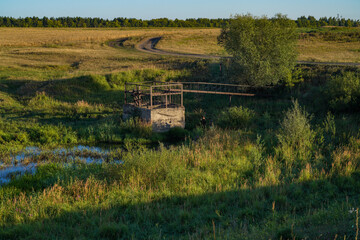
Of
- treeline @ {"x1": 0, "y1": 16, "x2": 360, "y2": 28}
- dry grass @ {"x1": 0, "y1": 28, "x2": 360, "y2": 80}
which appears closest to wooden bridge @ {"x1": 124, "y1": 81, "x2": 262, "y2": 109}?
dry grass @ {"x1": 0, "y1": 28, "x2": 360, "y2": 80}

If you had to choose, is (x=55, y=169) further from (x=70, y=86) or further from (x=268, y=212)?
(x=70, y=86)

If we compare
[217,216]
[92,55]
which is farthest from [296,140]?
[92,55]

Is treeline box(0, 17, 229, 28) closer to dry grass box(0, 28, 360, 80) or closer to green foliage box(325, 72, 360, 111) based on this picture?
dry grass box(0, 28, 360, 80)

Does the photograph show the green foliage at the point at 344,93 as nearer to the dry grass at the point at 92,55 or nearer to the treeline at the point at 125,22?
the dry grass at the point at 92,55

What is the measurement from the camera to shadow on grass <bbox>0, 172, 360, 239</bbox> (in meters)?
7.14

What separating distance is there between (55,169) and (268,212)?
8260mm

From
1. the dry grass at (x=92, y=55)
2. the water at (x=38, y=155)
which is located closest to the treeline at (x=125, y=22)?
the dry grass at (x=92, y=55)

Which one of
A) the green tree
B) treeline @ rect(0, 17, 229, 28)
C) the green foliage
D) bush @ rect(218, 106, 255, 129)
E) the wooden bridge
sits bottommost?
bush @ rect(218, 106, 255, 129)

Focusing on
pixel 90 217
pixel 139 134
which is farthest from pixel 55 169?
pixel 139 134

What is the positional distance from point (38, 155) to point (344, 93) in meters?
16.1

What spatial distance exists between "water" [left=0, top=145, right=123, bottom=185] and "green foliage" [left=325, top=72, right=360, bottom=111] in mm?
12525

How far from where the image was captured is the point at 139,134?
19812 millimetres

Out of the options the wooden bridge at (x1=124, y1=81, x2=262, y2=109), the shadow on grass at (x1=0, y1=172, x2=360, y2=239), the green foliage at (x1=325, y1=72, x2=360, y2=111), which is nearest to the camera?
the shadow on grass at (x1=0, y1=172, x2=360, y2=239)

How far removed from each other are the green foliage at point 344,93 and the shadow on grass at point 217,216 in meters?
10.0
